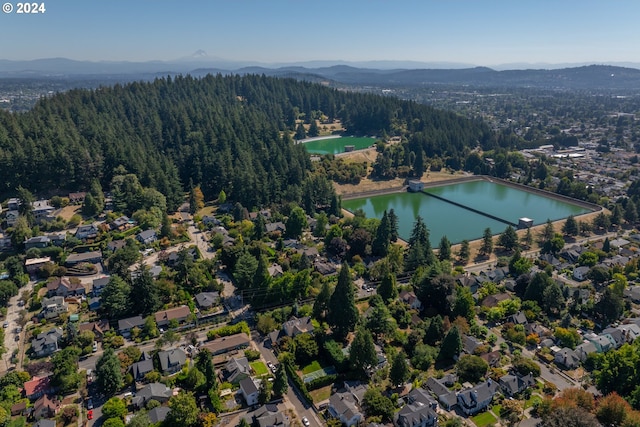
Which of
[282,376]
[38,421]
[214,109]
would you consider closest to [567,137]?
[214,109]

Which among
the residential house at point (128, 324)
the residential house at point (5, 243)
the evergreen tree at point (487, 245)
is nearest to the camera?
the residential house at point (128, 324)

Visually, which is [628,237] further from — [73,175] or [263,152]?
Result: [73,175]

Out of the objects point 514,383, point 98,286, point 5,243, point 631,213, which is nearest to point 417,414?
point 514,383

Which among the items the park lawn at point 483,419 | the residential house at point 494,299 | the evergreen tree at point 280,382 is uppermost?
the evergreen tree at point 280,382

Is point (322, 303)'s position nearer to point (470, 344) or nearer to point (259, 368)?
point (259, 368)

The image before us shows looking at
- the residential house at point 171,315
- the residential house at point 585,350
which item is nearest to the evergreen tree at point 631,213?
the residential house at point 585,350

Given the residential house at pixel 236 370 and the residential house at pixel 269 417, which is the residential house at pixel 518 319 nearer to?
the residential house at pixel 269 417
